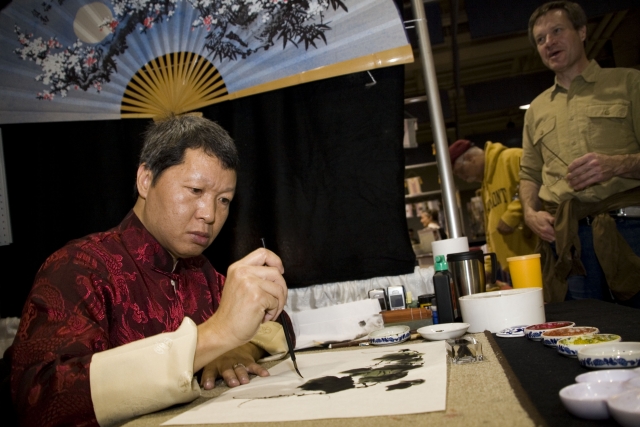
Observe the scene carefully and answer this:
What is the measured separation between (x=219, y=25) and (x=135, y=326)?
1610 mm

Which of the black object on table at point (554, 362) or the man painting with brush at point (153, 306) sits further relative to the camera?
the man painting with brush at point (153, 306)

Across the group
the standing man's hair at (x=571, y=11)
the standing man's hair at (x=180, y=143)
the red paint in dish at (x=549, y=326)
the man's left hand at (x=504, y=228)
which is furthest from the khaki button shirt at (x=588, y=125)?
the standing man's hair at (x=180, y=143)

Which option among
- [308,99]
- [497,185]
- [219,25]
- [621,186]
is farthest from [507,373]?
[497,185]

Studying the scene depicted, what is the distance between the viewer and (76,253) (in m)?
1.11

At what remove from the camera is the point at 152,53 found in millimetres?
2420

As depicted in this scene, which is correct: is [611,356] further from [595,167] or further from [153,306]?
[595,167]

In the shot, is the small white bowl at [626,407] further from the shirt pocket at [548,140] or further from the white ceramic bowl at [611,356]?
the shirt pocket at [548,140]

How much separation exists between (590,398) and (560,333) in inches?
17.2

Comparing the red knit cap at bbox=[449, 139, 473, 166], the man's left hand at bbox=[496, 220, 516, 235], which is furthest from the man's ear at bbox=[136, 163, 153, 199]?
the red knit cap at bbox=[449, 139, 473, 166]

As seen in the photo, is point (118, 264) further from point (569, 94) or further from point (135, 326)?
point (569, 94)

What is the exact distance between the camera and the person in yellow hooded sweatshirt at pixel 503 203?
135 inches

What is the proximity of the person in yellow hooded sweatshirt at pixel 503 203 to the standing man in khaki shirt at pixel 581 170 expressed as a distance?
1.20 metres

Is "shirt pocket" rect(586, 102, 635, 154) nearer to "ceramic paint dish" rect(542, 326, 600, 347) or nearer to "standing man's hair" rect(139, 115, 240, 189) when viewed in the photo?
"ceramic paint dish" rect(542, 326, 600, 347)

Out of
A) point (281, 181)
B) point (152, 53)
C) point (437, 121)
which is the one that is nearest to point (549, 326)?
point (437, 121)
